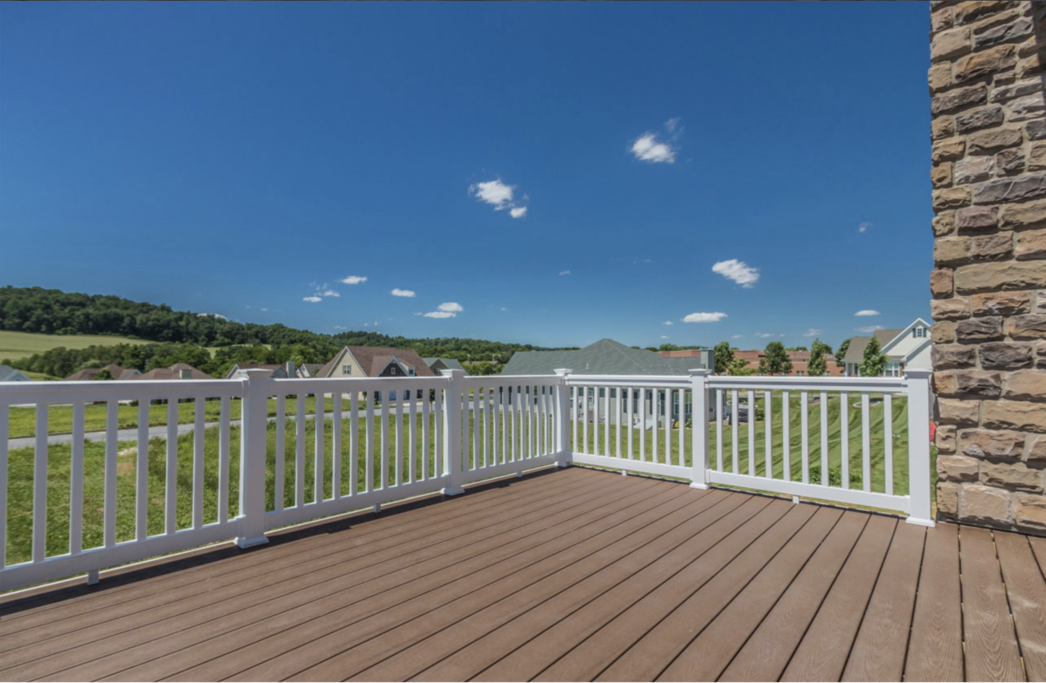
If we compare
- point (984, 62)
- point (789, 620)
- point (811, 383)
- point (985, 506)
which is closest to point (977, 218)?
point (984, 62)

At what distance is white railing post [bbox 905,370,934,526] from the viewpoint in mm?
2691

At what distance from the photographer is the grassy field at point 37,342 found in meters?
6.93

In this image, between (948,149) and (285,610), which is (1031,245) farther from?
(285,610)

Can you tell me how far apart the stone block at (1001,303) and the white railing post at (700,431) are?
5.18ft

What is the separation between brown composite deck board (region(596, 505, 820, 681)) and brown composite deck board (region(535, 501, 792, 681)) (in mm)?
24

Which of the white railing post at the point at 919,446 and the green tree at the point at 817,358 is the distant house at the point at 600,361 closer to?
the white railing post at the point at 919,446

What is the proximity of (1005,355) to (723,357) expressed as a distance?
109ft

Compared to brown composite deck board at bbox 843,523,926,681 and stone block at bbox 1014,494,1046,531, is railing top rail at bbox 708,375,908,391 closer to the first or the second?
stone block at bbox 1014,494,1046,531

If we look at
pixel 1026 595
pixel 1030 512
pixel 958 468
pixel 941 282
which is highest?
pixel 941 282

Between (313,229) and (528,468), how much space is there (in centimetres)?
2070

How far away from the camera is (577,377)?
14.0 feet

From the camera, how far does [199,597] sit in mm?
1829

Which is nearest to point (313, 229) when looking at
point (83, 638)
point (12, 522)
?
point (12, 522)

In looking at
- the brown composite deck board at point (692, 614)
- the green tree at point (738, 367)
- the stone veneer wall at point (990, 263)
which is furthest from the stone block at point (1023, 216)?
the green tree at point (738, 367)
